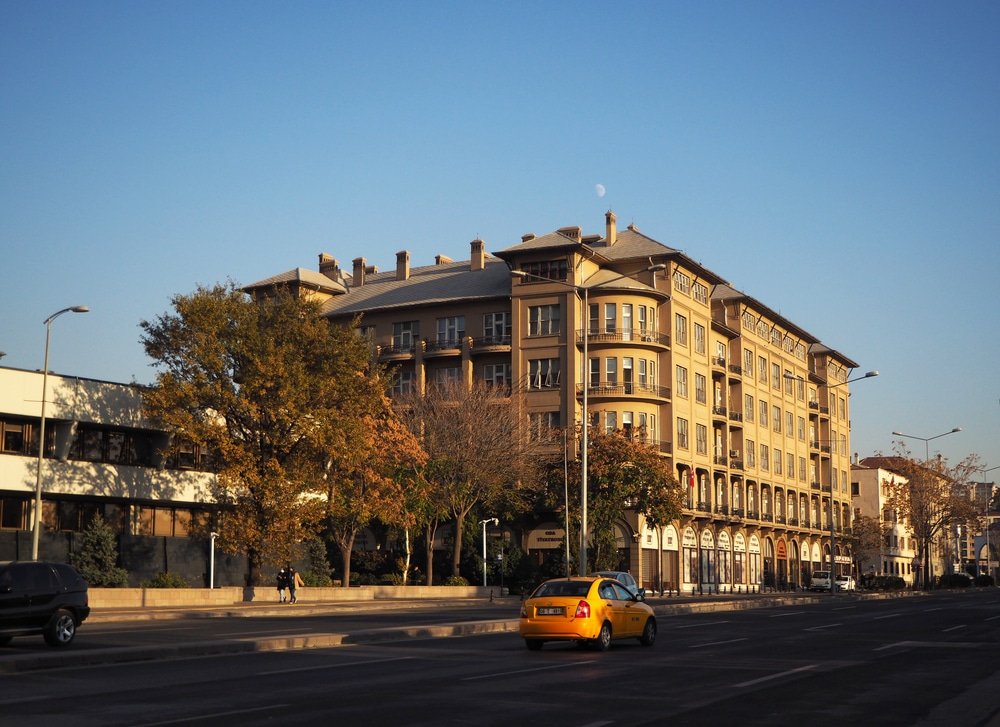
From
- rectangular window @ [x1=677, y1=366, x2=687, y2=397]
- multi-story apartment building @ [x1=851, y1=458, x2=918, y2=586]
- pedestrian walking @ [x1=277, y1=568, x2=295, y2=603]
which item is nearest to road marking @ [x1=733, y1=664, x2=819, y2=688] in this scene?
pedestrian walking @ [x1=277, y1=568, x2=295, y2=603]

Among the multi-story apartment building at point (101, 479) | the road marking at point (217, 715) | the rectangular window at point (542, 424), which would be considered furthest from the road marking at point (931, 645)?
the rectangular window at point (542, 424)

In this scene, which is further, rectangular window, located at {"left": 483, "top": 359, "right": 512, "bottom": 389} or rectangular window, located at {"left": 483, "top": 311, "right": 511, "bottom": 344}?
rectangular window, located at {"left": 483, "top": 311, "right": 511, "bottom": 344}

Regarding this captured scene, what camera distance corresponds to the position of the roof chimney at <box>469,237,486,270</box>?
91.2 metres

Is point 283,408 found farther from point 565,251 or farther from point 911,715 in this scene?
point 911,715

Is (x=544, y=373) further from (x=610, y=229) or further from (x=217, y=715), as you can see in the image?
(x=217, y=715)

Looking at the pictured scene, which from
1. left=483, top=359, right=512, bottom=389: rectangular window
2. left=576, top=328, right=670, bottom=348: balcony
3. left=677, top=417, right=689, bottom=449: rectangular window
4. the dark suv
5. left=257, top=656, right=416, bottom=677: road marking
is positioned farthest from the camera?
left=483, top=359, right=512, bottom=389: rectangular window

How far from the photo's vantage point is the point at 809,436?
116 metres

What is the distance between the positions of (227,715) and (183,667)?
706 cm

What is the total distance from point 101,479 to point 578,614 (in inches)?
1445

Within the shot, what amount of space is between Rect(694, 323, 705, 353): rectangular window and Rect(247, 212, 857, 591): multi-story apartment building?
4.9 inches

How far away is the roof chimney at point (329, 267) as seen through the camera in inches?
3973

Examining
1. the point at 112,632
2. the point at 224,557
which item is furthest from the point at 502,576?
the point at 112,632

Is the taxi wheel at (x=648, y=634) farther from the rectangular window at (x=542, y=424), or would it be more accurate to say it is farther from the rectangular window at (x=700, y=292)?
the rectangular window at (x=700, y=292)

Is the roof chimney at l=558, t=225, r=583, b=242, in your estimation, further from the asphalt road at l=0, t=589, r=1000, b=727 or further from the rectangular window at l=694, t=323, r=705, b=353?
the asphalt road at l=0, t=589, r=1000, b=727
